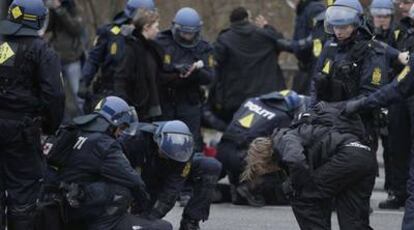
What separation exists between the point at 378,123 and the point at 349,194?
1.94ft

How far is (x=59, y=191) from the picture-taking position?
29.5ft

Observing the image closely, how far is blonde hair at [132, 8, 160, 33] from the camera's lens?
11359mm

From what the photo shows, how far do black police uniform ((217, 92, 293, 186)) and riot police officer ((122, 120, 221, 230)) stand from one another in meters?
1.57

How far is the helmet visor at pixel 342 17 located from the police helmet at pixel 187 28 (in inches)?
123

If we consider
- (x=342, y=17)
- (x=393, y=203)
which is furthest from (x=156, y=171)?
(x=393, y=203)

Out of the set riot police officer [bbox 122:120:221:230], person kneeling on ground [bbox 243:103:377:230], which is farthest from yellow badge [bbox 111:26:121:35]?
person kneeling on ground [bbox 243:103:377:230]

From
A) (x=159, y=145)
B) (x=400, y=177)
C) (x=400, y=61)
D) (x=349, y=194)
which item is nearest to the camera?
(x=349, y=194)

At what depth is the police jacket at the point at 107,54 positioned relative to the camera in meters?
11.7

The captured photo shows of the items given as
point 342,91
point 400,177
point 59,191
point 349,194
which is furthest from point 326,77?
point 400,177

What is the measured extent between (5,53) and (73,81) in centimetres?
572

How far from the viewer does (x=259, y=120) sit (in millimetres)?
11609

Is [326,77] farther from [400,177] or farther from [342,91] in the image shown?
[400,177]

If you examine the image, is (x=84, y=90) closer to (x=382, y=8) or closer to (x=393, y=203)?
(x=382, y=8)

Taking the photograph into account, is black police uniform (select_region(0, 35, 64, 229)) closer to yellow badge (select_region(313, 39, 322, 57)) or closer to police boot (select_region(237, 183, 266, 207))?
police boot (select_region(237, 183, 266, 207))
